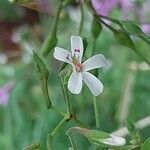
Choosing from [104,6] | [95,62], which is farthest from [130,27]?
[104,6]

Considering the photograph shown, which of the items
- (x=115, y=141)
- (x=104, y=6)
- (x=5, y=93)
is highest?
(x=115, y=141)

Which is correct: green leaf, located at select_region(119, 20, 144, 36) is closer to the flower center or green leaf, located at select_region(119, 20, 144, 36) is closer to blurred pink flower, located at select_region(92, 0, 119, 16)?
the flower center

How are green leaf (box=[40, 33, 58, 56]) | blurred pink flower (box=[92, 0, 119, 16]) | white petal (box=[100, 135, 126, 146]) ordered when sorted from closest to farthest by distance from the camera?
white petal (box=[100, 135, 126, 146]), green leaf (box=[40, 33, 58, 56]), blurred pink flower (box=[92, 0, 119, 16])

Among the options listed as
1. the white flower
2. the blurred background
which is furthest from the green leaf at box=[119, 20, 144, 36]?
the blurred background

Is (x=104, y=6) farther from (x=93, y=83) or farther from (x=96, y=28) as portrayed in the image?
(x=93, y=83)

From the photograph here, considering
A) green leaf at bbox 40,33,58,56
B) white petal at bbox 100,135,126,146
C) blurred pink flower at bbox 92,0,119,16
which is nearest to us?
white petal at bbox 100,135,126,146

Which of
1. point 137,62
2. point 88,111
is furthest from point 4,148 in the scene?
point 137,62

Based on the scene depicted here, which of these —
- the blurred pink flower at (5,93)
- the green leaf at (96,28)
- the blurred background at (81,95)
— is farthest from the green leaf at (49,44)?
the blurred pink flower at (5,93)

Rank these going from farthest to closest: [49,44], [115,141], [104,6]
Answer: [104,6] < [49,44] < [115,141]

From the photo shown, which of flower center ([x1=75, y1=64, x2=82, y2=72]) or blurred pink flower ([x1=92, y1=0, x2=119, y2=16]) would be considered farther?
blurred pink flower ([x1=92, y1=0, x2=119, y2=16])
